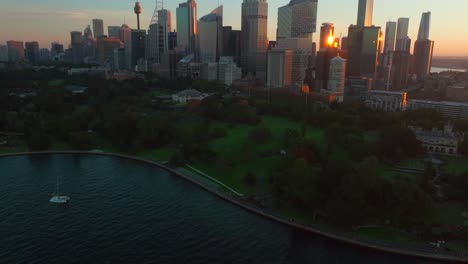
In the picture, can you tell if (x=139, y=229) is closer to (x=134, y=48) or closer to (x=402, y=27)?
(x=134, y=48)

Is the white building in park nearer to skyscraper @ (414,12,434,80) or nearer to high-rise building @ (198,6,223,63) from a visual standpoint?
high-rise building @ (198,6,223,63)

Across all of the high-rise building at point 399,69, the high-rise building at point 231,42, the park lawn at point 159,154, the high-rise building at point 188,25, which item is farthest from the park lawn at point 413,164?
the high-rise building at point 188,25

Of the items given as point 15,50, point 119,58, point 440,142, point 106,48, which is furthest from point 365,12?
point 15,50

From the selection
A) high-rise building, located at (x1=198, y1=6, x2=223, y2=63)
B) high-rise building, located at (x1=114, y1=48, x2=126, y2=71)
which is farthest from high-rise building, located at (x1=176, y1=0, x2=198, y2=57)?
high-rise building, located at (x1=114, y1=48, x2=126, y2=71)

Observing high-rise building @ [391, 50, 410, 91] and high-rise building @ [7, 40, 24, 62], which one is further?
high-rise building @ [7, 40, 24, 62]

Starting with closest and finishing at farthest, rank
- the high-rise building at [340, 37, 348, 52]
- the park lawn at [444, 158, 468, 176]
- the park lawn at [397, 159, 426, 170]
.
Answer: the park lawn at [444, 158, 468, 176], the park lawn at [397, 159, 426, 170], the high-rise building at [340, 37, 348, 52]

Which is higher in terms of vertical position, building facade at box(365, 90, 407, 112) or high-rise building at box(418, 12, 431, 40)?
high-rise building at box(418, 12, 431, 40)

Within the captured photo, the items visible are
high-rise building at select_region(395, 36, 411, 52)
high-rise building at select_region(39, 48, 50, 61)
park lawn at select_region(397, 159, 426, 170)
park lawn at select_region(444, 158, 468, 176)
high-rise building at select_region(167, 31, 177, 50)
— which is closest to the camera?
park lawn at select_region(444, 158, 468, 176)
